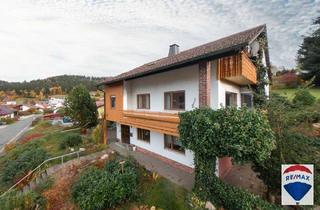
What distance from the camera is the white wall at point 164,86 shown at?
1104 centimetres

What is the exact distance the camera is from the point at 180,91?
11938 mm

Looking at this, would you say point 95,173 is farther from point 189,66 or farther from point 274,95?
point 274,95

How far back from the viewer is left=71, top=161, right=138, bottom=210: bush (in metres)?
9.38

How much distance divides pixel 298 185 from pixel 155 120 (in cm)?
913

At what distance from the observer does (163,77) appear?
13219 millimetres

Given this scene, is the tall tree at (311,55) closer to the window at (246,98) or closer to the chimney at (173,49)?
the window at (246,98)

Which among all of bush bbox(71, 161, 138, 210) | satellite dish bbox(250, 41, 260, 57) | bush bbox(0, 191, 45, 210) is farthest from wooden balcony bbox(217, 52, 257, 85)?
bush bbox(0, 191, 45, 210)

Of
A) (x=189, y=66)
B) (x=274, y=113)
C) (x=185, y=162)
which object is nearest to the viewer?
(x=274, y=113)

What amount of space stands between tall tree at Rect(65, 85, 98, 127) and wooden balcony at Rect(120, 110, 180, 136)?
12.5 m

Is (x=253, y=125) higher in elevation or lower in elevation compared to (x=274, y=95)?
lower

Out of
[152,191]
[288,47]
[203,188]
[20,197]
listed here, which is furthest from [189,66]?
[288,47]

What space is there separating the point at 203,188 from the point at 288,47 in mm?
19791

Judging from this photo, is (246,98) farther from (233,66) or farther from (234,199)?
(234,199)

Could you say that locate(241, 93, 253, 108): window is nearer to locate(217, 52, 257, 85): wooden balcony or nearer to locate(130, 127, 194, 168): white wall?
locate(217, 52, 257, 85): wooden balcony
